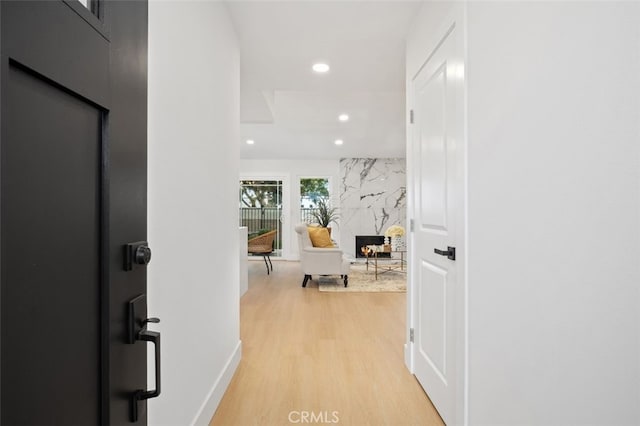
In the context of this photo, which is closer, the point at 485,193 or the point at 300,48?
the point at 485,193

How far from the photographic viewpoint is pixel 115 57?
68cm

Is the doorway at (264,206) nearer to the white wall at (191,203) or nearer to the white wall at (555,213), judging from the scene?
the white wall at (191,203)

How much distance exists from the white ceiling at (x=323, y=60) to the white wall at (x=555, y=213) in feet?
3.96

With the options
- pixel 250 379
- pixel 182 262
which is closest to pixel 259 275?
pixel 250 379

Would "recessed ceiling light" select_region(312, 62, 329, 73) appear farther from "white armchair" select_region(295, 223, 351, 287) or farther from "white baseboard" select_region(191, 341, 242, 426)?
"white armchair" select_region(295, 223, 351, 287)

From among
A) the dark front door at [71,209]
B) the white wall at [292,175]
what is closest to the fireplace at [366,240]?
the white wall at [292,175]

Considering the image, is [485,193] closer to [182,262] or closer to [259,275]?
[182,262]

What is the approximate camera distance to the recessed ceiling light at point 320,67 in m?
3.23

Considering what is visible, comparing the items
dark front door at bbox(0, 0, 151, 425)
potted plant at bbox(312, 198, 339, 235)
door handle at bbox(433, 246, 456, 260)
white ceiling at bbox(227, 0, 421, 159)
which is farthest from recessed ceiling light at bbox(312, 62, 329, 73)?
potted plant at bbox(312, 198, 339, 235)

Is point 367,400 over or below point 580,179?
below

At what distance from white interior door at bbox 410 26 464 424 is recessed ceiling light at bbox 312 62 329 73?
103 cm

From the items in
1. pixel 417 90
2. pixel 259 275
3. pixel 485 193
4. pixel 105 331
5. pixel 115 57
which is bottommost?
pixel 259 275

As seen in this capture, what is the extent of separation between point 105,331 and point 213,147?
58.5 inches

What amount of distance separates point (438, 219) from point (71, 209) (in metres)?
1.78
